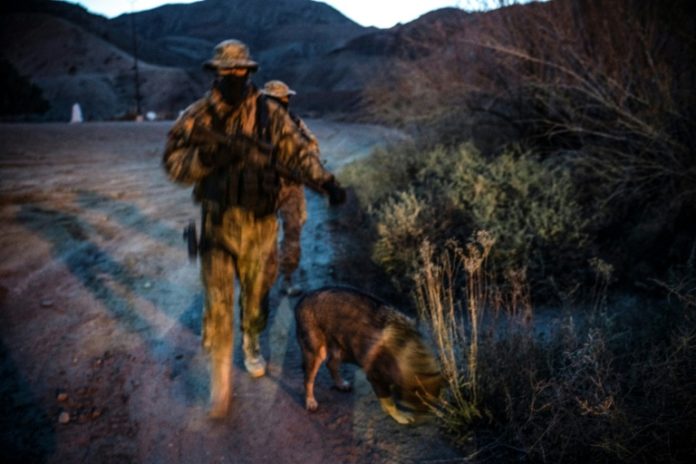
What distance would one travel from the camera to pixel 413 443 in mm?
2801

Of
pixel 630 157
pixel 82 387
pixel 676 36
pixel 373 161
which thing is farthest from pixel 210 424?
pixel 373 161

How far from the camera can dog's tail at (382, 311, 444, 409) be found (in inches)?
111

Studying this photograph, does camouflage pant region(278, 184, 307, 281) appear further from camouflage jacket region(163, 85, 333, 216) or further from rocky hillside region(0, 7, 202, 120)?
rocky hillside region(0, 7, 202, 120)

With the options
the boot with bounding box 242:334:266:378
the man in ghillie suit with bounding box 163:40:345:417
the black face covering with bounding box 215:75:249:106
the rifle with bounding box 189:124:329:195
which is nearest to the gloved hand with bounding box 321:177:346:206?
the man in ghillie suit with bounding box 163:40:345:417

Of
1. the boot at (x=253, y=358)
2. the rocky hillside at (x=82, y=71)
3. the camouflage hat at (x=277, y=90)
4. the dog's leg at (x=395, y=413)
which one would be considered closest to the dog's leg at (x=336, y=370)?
the dog's leg at (x=395, y=413)

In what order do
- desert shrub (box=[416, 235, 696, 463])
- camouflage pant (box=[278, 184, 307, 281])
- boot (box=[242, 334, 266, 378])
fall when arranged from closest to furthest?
desert shrub (box=[416, 235, 696, 463])
boot (box=[242, 334, 266, 378])
camouflage pant (box=[278, 184, 307, 281])

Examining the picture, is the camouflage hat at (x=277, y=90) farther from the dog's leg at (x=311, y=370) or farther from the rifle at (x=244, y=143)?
the dog's leg at (x=311, y=370)

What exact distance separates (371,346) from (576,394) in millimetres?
1161

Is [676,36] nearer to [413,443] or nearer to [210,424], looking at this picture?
[413,443]

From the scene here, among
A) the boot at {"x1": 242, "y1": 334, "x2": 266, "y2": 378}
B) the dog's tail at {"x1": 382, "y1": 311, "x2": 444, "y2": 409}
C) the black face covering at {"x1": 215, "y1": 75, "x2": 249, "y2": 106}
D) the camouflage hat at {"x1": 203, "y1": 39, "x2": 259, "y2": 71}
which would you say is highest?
the camouflage hat at {"x1": 203, "y1": 39, "x2": 259, "y2": 71}

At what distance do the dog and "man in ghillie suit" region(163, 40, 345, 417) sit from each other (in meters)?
0.50

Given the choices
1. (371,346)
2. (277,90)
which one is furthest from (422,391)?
(277,90)

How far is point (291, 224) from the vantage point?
4957 millimetres

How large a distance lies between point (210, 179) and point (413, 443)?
206cm
